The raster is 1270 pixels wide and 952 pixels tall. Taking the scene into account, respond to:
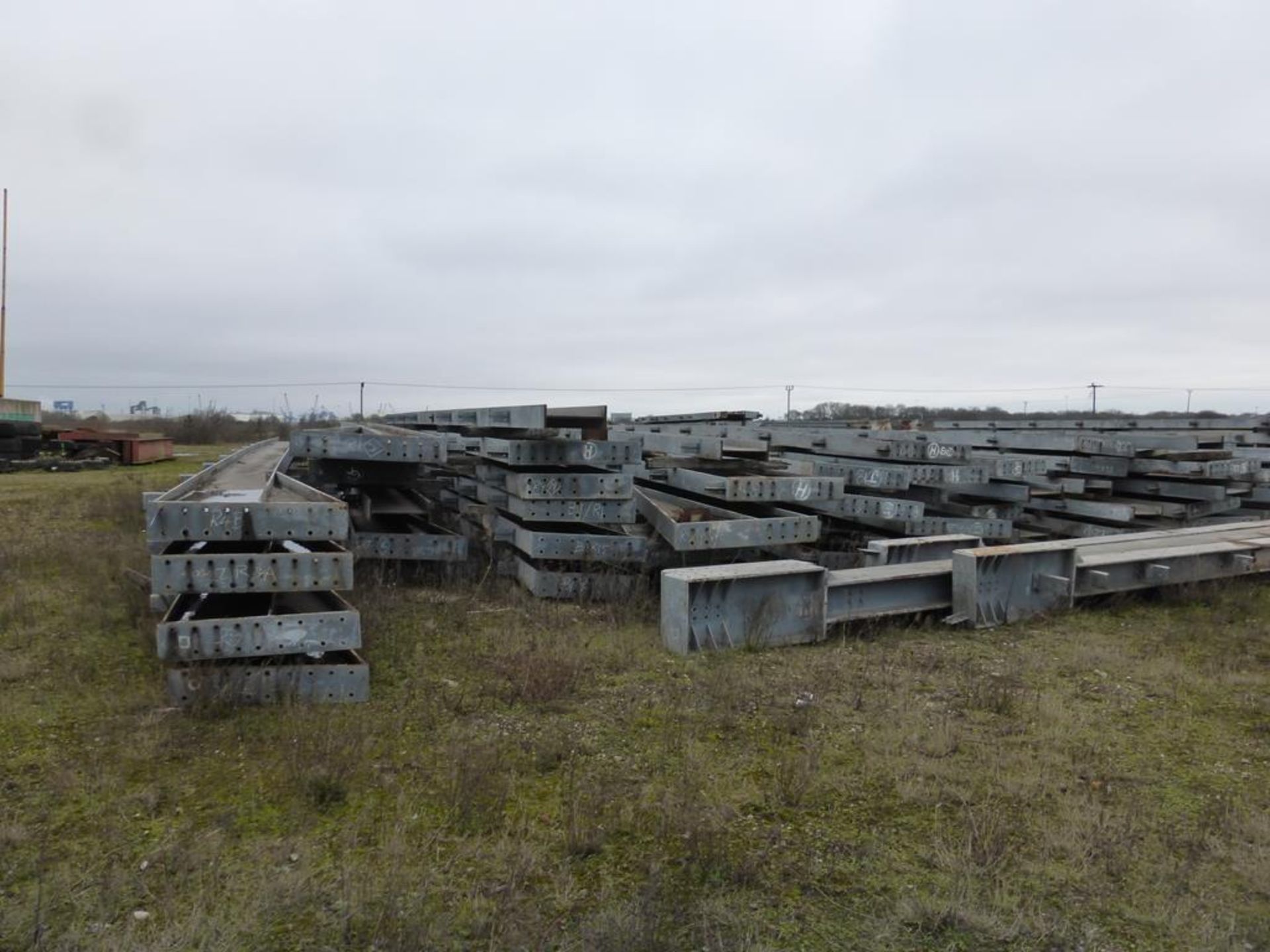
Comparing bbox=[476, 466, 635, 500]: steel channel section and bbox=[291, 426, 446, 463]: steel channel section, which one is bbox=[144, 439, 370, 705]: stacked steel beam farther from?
bbox=[476, 466, 635, 500]: steel channel section

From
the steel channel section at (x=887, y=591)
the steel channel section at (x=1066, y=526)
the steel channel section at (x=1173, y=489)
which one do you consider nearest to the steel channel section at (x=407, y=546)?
the steel channel section at (x=887, y=591)

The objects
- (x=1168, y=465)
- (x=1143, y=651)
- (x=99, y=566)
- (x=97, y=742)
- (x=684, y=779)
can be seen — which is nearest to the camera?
(x=684, y=779)

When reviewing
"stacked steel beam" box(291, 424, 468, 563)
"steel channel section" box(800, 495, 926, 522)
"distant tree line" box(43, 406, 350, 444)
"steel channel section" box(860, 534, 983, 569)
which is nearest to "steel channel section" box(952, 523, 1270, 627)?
"steel channel section" box(860, 534, 983, 569)

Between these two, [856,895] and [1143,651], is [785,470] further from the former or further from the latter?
[856,895]

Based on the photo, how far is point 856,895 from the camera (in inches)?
95.7

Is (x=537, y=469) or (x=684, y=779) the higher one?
(x=537, y=469)

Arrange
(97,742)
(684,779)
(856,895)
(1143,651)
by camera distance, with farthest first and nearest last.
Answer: (1143,651), (97,742), (684,779), (856,895)

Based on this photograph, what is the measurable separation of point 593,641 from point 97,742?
2.63 meters

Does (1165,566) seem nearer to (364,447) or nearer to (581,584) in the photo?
(581,584)

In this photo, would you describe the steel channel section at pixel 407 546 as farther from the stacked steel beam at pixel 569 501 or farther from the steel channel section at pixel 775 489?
the steel channel section at pixel 775 489

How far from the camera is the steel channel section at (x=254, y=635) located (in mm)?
3600

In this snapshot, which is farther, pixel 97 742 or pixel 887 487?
pixel 887 487

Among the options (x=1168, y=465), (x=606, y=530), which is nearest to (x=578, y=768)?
(x=606, y=530)

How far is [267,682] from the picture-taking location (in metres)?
3.73
